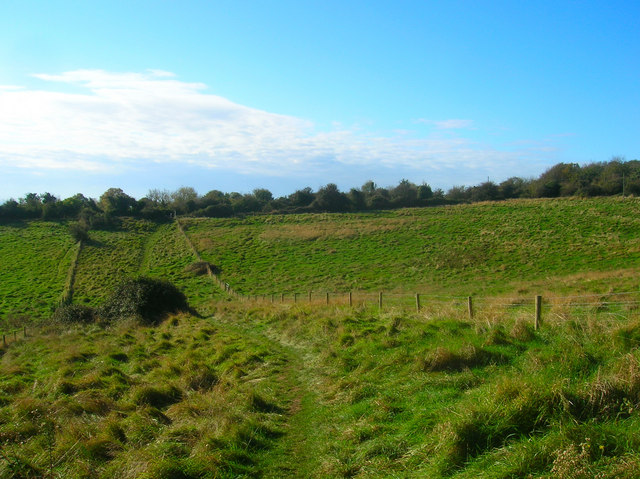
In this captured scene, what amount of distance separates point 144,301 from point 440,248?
105 feet

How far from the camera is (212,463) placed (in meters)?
5.93

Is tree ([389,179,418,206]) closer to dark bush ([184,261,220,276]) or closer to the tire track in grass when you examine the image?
dark bush ([184,261,220,276])

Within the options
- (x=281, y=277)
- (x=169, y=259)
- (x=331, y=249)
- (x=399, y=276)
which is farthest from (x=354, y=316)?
(x=169, y=259)

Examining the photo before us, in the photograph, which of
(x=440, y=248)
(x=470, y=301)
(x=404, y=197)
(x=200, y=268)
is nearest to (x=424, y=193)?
(x=404, y=197)

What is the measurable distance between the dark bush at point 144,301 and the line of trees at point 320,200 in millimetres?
45048

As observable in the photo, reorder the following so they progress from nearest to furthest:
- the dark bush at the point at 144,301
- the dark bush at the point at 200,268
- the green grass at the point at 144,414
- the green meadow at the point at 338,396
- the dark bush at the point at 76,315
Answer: the green meadow at the point at 338,396
the green grass at the point at 144,414
the dark bush at the point at 144,301
the dark bush at the point at 76,315
the dark bush at the point at 200,268

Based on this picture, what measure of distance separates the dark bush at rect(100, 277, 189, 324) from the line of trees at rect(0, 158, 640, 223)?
45048mm

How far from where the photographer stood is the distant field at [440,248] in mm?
36312

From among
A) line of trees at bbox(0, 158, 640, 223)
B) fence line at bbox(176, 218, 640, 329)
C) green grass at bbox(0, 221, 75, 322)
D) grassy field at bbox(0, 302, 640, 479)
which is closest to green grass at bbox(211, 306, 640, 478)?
grassy field at bbox(0, 302, 640, 479)

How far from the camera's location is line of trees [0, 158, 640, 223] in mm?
71625

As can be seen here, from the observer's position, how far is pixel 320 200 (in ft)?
270

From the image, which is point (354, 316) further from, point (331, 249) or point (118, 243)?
point (118, 243)

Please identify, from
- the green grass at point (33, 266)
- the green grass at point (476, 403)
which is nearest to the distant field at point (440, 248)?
the green grass at point (33, 266)

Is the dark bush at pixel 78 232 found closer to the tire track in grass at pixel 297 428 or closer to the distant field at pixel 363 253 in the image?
the distant field at pixel 363 253
